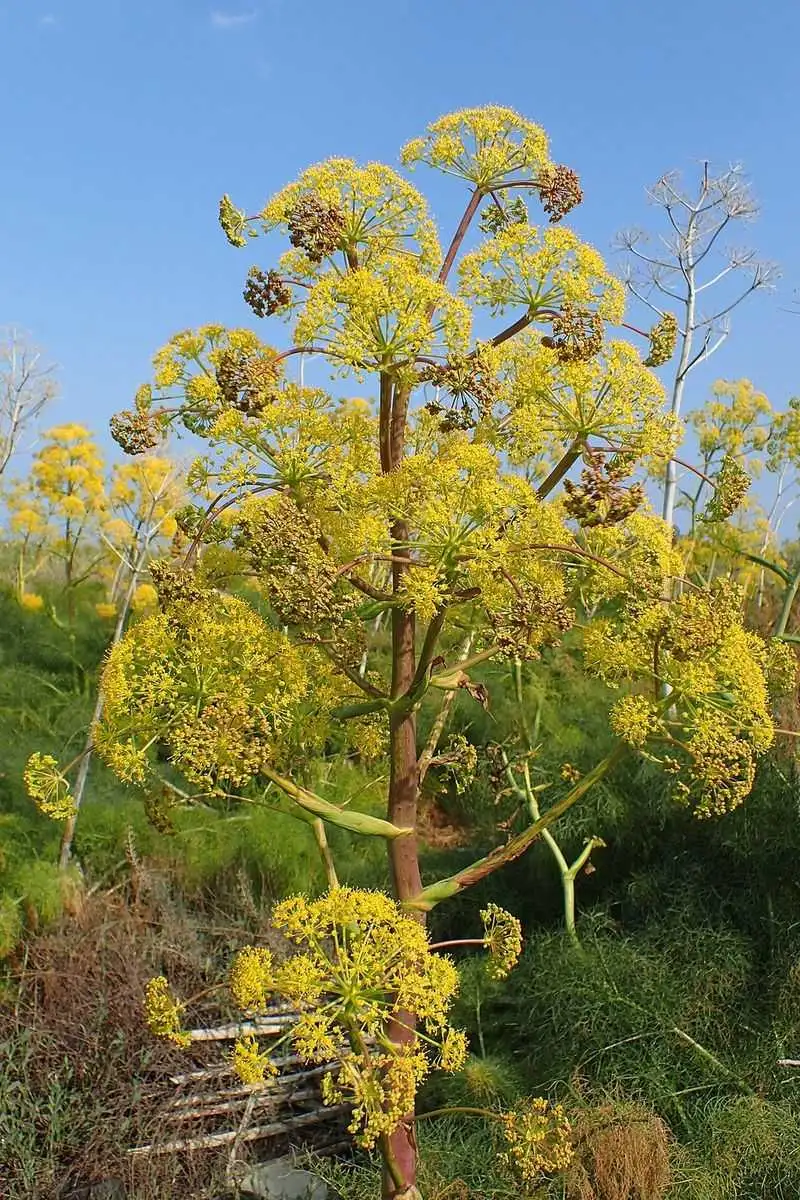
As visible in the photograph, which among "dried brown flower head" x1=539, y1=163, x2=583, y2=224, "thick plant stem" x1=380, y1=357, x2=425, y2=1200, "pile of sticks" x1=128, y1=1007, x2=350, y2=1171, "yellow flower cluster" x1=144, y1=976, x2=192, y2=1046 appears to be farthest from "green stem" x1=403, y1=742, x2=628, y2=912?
"pile of sticks" x1=128, y1=1007, x2=350, y2=1171

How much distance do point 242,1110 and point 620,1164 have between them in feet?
6.07

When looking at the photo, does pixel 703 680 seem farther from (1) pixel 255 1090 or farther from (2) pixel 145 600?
(2) pixel 145 600

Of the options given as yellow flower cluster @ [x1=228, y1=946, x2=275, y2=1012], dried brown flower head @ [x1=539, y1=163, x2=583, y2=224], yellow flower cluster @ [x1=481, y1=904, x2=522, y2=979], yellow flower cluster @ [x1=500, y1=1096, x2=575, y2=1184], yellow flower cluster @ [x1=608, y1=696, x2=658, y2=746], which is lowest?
yellow flower cluster @ [x1=500, y1=1096, x2=575, y2=1184]

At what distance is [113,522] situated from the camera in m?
8.92

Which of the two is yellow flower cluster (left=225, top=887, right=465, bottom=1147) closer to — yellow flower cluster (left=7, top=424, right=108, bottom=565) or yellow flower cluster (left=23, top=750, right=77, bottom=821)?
yellow flower cluster (left=23, top=750, right=77, bottom=821)

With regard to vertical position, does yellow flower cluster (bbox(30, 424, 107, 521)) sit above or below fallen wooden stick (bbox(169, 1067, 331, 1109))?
above

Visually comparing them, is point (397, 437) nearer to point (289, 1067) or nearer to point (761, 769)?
point (761, 769)

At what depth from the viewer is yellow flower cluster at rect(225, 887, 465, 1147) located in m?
2.02

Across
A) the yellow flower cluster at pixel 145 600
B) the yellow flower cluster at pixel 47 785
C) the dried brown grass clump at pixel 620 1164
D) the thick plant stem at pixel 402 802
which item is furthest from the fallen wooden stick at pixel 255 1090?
the yellow flower cluster at pixel 145 600

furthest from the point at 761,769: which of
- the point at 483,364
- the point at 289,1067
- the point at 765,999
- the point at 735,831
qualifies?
the point at 483,364

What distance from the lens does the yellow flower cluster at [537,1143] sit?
2426 mm

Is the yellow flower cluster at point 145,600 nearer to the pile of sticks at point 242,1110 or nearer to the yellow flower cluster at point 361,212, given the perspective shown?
the pile of sticks at point 242,1110

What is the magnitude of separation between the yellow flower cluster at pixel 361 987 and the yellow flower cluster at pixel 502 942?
0.25 metres

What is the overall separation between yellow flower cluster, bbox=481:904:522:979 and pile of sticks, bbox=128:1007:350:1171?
2.15m
